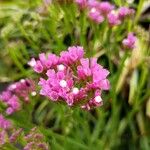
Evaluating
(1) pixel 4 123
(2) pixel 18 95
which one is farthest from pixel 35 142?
(2) pixel 18 95

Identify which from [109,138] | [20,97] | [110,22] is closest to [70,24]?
[110,22]

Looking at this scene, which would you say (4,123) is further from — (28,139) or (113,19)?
(113,19)

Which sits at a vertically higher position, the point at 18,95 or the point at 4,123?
the point at 18,95

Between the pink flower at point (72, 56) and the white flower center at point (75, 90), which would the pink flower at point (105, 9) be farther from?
the white flower center at point (75, 90)

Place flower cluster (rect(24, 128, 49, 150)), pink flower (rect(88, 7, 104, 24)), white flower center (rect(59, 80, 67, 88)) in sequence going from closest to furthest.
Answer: white flower center (rect(59, 80, 67, 88)), flower cluster (rect(24, 128, 49, 150)), pink flower (rect(88, 7, 104, 24))

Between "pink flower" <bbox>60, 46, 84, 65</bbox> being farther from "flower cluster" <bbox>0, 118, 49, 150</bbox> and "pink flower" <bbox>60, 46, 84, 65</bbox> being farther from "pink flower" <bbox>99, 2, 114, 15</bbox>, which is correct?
"pink flower" <bbox>99, 2, 114, 15</bbox>

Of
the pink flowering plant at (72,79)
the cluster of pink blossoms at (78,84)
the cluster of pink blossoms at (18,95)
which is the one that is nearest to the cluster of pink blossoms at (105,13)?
the pink flowering plant at (72,79)

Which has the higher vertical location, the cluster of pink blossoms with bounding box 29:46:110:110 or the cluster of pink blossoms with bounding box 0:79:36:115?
the cluster of pink blossoms with bounding box 0:79:36:115

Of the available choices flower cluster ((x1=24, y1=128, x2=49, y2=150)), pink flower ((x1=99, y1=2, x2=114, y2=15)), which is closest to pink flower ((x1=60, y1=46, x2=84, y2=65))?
flower cluster ((x1=24, y1=128, x2=49, y2=150))
